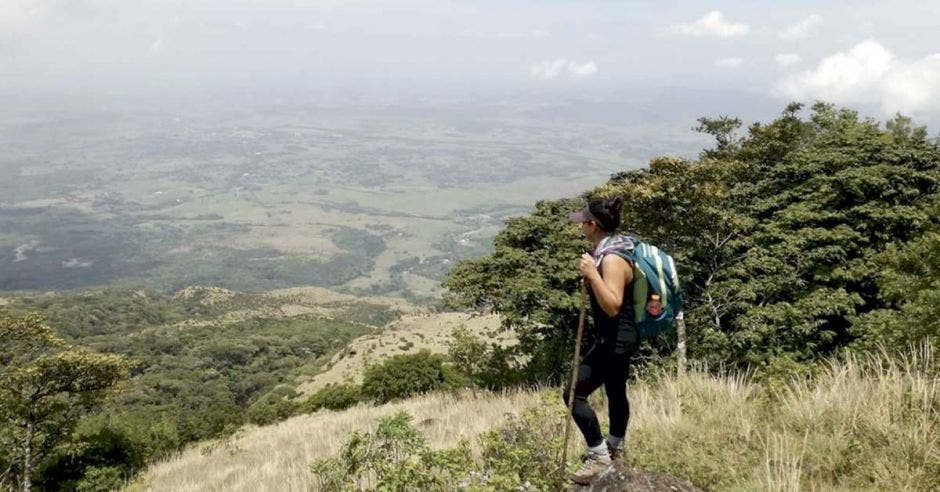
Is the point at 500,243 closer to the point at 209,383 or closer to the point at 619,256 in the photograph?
the point at 619,256

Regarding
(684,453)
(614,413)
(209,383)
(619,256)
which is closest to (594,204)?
(619,256)

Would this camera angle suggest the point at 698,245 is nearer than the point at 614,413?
No

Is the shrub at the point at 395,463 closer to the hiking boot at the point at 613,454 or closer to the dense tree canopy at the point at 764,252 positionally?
the hiking boot at the point at 613,454

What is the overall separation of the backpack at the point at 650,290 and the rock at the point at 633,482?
0.80 m

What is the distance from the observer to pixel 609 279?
344 cm

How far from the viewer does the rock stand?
3.22 metres

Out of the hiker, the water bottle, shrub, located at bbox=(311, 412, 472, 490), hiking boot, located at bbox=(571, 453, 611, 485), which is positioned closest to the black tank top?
the hiker

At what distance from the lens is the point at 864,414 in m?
3.82

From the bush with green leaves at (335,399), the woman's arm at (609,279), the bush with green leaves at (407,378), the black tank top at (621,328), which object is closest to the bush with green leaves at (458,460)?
the black tank top at (621,328)

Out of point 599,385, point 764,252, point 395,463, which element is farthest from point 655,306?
point 764,252

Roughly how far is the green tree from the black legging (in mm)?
15309

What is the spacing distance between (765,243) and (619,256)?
52.9 feet

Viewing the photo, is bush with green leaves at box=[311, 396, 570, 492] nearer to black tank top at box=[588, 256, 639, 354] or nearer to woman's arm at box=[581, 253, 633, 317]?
black tank top at box=[588, 256, 639, 354]

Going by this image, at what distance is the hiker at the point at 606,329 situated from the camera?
135 inches
